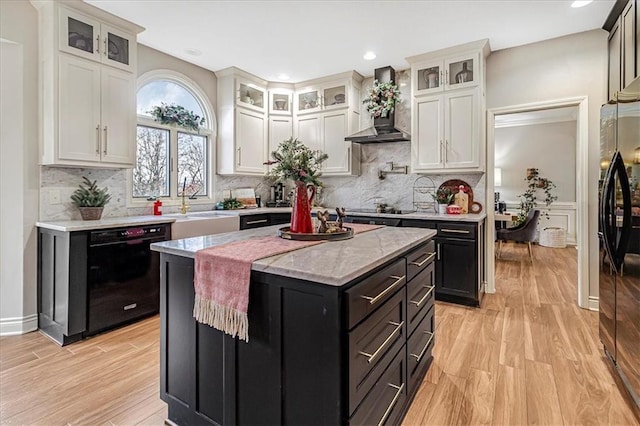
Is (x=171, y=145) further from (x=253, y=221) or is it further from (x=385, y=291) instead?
(x=385, y=291)

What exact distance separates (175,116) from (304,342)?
3.52 meters

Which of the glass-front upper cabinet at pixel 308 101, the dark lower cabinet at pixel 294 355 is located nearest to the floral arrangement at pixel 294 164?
the dark lower cabinet at pixel 294 355

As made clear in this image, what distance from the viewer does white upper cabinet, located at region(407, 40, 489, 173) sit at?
12.5 feet

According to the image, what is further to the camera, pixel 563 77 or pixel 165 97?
pixel 165 97

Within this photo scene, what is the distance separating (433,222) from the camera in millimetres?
3736

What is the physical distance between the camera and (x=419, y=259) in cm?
203

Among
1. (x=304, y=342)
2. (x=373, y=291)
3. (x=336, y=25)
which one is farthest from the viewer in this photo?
(x=336, y=25)

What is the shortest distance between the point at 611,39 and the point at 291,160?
139 inches

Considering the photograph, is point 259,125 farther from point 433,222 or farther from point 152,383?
point 152,383

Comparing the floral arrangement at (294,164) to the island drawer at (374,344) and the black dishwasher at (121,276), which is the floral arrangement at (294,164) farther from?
the black dishwasher at (121,276)

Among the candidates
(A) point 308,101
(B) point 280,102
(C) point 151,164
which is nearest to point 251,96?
(B) point 280,102

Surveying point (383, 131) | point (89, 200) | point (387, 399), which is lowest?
point (387, 399)

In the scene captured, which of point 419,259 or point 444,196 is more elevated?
point 444,196

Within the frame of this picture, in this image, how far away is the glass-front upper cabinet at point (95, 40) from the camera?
9.36 ft
